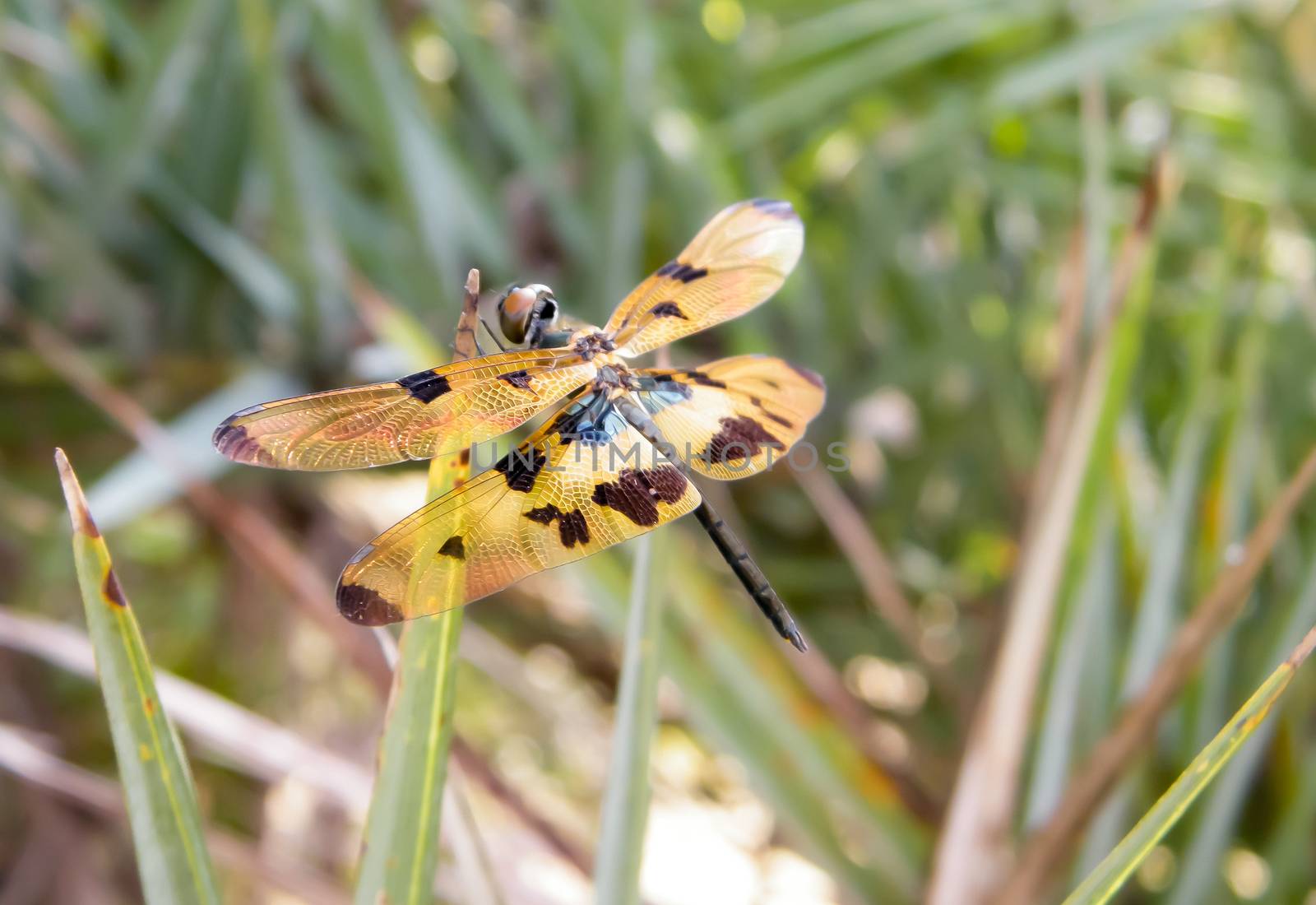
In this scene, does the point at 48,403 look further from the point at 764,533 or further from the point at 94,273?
the point at 764,533

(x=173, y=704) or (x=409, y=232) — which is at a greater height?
Result: (x=409, y=232)

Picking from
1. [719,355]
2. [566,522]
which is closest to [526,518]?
[566,522]

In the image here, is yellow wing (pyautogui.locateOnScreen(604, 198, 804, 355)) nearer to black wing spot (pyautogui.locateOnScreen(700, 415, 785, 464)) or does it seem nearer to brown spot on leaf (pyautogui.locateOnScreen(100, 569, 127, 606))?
black wing spot (pyautogui.locateOnScreen(700, 415, 785, 464))

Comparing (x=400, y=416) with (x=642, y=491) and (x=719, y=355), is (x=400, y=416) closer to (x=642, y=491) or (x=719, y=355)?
(x=642, y=491)

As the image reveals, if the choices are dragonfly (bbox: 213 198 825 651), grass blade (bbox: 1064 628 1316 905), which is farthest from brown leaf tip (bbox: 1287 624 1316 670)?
dragonfly (bbox: 213 198 825 651)

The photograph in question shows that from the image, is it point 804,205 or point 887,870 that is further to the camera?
point 804,205

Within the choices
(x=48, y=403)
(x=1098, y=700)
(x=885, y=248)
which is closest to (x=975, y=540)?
(x=885, y=248)
